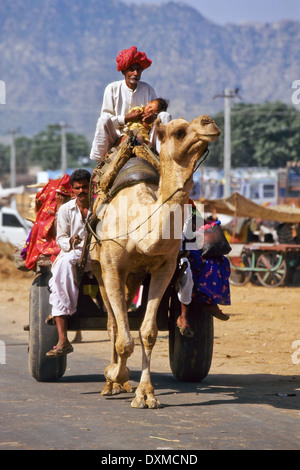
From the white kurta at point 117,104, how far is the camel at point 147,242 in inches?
31.8

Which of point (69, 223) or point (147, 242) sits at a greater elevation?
point (69, 223)

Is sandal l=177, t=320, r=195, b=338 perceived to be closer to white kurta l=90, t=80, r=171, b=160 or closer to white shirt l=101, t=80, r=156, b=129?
white kurta l=90, t=80, r=171, b=160

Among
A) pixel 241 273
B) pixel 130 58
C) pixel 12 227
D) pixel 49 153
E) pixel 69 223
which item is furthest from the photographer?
pixel 49 153

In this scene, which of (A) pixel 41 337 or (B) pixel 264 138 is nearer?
(A) pixel 41 337

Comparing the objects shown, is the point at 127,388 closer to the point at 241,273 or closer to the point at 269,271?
the point at 269,271

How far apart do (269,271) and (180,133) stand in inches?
706

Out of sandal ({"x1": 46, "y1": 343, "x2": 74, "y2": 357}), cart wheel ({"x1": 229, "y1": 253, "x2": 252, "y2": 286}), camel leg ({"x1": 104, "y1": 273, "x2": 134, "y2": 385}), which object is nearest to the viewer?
camel leg ({"x1": 104, "y1": 273, "x2": 134, "y2": 385})

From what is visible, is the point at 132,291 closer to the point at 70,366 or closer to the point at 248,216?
the point at 70,366

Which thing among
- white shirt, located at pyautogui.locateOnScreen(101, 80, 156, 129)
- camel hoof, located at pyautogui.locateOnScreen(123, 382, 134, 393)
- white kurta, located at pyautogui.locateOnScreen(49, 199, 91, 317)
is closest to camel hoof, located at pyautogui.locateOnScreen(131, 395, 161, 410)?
camel hoof, located at pyautogui.locateOnScreen(123, 382, 134, 393)

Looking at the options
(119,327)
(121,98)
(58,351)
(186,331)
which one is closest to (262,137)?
(121,98)

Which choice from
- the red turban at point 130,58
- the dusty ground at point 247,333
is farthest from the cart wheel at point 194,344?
the red turban at point 130,58

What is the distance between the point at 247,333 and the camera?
15.3 m

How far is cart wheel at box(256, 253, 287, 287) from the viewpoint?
25362 mm
